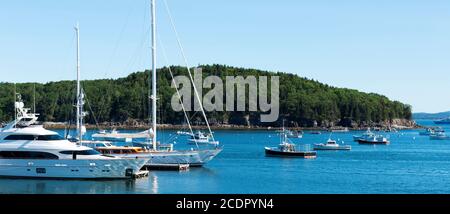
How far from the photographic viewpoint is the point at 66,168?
45375 millimetres

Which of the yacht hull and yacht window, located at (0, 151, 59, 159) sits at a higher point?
yacht window, located at (0, 151, 59, 159)

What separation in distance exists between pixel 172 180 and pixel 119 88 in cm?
14724

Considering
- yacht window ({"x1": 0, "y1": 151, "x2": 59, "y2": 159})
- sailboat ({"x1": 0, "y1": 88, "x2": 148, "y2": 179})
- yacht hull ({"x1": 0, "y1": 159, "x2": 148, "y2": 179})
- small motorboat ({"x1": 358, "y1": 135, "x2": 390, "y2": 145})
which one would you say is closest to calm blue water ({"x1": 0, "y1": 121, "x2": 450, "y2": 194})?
yacht hull ({"x1": 0, "y1": 159, "x2": 148, "y2": 179})

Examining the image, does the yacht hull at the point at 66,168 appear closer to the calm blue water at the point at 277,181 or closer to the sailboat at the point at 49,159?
the sailboat at the point at 49,159

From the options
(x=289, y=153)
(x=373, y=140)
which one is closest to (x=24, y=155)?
(x=289, y=153)

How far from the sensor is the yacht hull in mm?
45344

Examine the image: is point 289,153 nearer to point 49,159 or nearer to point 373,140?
point 49,159

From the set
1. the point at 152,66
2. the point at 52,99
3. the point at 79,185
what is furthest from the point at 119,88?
the point at 79,185

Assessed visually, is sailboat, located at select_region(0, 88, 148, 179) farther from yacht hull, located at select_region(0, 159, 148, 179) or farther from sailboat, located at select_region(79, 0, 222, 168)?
sailboat, located at select_region(79, 0, 222, 168)
